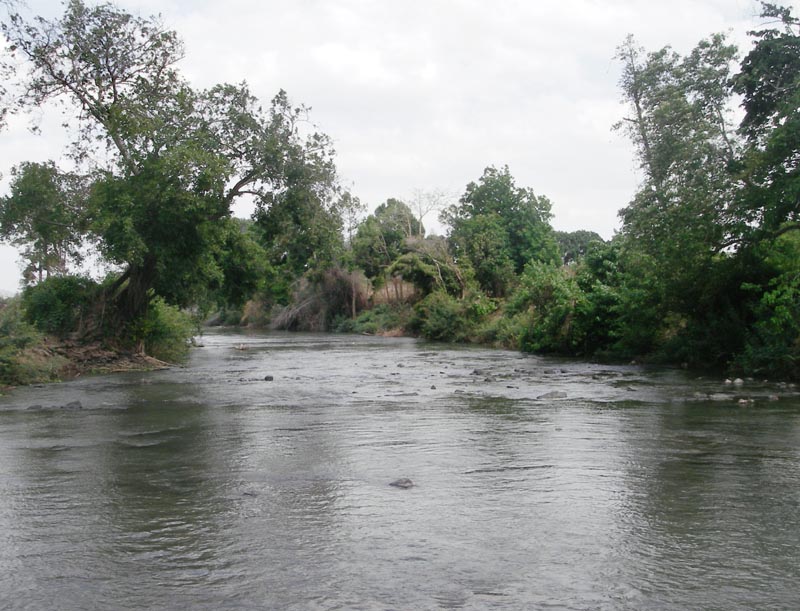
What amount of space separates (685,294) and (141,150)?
56.6 ft

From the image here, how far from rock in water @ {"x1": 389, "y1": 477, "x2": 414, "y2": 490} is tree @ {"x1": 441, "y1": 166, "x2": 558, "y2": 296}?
44347mm

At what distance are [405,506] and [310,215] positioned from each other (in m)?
18.4

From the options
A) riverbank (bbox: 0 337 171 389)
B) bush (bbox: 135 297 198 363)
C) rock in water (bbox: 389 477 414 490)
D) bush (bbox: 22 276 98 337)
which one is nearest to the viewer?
rock in water (bbox: 389 477 414 490)

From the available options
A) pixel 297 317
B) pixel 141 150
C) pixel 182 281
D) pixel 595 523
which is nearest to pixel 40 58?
pixel 141 150

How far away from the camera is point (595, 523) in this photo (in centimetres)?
648

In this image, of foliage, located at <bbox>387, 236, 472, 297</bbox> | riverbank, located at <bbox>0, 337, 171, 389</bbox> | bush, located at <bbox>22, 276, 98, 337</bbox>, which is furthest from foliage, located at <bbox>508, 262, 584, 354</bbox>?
bush, located at <bbox>22, 276, 98, 337</bbox>

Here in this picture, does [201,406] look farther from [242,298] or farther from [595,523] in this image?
[242,298]

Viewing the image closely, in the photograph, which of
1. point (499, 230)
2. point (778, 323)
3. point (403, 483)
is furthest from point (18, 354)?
point (499, 230)

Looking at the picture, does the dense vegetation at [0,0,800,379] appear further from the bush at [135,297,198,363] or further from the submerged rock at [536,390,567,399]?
the submerged rock at [536,390,567,399]

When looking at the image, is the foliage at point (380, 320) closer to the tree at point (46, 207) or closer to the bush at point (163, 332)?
Answer: the bush at point (163, 332)

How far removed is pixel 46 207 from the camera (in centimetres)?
2561

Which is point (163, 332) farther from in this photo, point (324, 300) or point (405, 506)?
point (324, 300)

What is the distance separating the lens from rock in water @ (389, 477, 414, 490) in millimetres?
7855

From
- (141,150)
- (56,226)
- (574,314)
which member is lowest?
(574,314)
